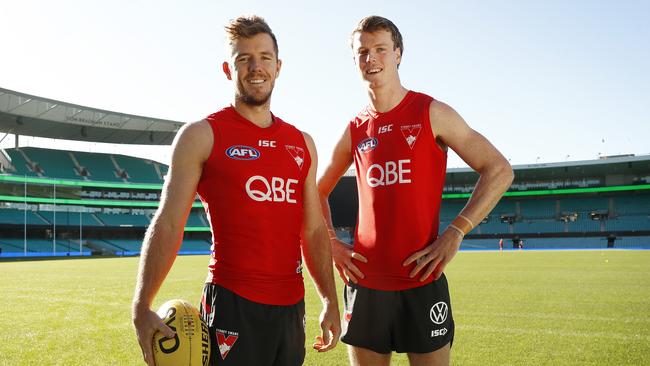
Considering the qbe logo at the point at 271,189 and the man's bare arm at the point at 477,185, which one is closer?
the qbe logo at the point at 271,189

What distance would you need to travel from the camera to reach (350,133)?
347cm

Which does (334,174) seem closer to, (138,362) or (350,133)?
(350,133)

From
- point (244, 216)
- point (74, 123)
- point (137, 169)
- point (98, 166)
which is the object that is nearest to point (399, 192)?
point (244, 216)

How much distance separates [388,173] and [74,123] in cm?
5493

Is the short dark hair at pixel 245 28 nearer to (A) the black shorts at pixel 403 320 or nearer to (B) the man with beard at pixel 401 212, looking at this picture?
(B) the man with beard at pixel 401 212

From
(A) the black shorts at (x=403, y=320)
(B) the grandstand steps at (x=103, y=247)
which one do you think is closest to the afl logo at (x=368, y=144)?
(A) the black shorts at (x=403, y=320)

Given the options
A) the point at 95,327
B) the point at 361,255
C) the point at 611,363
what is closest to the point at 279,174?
the point at 361,255

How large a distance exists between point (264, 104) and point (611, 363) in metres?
4.93

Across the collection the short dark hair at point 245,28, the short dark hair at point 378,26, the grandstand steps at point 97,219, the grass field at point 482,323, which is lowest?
the grandstand steps at point 97,219

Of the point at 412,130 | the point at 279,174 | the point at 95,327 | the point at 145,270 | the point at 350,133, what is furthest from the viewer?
the point at 95,327

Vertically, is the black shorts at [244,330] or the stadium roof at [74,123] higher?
the stadium roof at [74,123]

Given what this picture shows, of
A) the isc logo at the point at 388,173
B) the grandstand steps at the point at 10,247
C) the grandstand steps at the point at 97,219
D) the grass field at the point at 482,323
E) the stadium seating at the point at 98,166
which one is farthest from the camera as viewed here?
the stadium seating at the point at 98,166

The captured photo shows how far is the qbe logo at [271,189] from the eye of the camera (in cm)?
276

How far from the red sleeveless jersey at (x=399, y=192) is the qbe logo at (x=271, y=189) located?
54 cm
